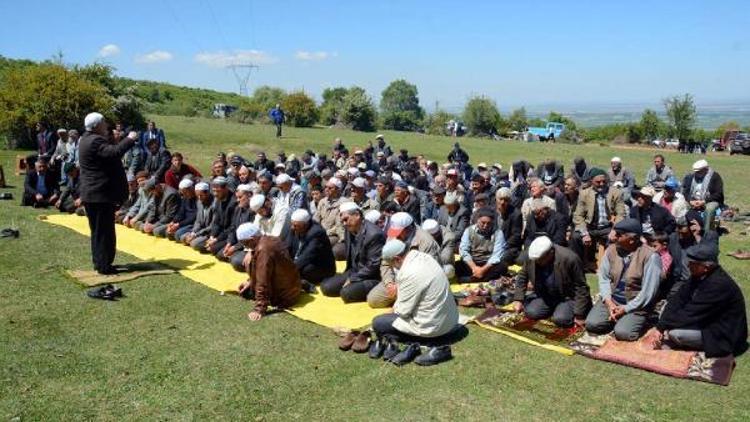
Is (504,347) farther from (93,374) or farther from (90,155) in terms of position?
(90,155)

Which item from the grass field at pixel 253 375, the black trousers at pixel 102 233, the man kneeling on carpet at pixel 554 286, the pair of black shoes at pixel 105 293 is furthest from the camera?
the black trousers at pixel 102 233

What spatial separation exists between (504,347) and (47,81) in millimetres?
20495

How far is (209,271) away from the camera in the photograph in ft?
28.9

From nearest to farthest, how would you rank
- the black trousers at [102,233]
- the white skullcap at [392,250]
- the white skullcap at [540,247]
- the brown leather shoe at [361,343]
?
the white skullcap at [392,250] < the brown leather shoe at [361,343] < the white skullcap at [540,247] < the black trousers at [102,233]

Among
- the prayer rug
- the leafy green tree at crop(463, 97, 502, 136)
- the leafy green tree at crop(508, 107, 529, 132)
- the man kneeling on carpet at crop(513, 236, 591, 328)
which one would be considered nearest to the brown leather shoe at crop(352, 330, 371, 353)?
the man kneeling on carpet at crop(513, 236, 591, 328)

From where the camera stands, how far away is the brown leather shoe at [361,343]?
6070mm

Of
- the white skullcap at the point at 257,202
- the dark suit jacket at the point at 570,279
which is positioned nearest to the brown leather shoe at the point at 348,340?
the dark suit jacket at the point at 570,279

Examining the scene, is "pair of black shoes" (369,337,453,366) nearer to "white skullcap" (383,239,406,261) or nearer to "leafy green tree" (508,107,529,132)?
"white skullcap" (383,239,406,261)

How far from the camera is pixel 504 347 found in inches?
243

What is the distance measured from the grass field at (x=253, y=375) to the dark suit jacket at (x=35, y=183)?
6144mm

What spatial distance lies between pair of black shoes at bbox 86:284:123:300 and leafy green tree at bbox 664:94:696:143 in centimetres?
4133

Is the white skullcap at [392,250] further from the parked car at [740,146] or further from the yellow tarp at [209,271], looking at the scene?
the parked car at [740,146]

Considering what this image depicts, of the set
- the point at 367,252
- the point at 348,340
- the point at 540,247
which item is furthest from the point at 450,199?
the point at 348,340

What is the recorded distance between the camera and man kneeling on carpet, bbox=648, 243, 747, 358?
5.68 meters
